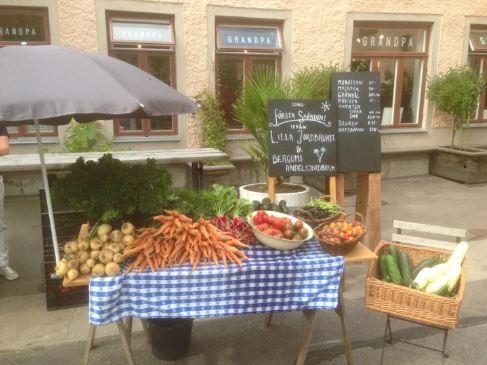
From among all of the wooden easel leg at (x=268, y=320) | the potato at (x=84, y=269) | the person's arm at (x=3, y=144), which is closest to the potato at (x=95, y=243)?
the potato at (x=84, y=269)

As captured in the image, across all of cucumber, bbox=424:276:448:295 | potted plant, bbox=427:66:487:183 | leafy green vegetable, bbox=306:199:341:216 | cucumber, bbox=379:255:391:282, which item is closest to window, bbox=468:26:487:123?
potted plant, bbox=427:66:487:183

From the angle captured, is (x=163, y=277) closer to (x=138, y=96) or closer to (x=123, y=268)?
(x=123, y=268)

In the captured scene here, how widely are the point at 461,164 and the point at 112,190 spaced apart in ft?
25.5

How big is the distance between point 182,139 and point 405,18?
5.12m

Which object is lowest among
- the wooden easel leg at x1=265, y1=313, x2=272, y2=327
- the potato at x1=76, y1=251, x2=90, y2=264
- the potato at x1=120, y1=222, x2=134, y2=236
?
the wooden easel leg at x1=265, y1=313, x2=272, y2=327

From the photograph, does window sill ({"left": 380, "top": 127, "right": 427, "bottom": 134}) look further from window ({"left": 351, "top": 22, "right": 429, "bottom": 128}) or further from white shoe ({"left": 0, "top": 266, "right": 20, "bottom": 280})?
white shoe ({"left": 0, "top": 266, "right": 20, "bottom": 280})

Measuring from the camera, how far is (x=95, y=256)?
246cm

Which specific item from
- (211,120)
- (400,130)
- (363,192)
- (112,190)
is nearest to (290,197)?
(363,192)

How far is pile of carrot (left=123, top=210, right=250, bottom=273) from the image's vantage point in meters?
2.48

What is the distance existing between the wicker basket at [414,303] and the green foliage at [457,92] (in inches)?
254

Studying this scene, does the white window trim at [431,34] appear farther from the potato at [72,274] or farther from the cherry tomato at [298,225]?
the potato at [72,274]

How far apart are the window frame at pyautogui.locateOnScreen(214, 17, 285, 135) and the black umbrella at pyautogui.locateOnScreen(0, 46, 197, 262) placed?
553 cm

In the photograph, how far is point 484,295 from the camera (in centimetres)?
412

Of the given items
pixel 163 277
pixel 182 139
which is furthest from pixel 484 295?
pixel 182 139
